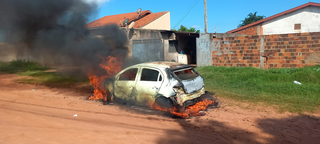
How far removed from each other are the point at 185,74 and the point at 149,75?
103 cm

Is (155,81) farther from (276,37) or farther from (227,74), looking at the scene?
(276,37)

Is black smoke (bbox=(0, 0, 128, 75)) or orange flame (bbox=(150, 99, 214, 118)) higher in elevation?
black smoke (bbox=(0, 0, 128, 75))

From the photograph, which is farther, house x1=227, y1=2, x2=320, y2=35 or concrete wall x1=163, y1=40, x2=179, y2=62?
house x1=227, y1=2, x2=320, y2=35

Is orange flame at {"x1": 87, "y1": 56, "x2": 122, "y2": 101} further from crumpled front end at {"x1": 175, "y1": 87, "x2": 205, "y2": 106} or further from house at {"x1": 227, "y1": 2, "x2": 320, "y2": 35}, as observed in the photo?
house at {"x1": 227, "y1": 2, "x2": 320, "y2": 35}

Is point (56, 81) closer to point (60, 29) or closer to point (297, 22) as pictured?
point (60, 29)

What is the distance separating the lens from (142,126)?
4898 mm

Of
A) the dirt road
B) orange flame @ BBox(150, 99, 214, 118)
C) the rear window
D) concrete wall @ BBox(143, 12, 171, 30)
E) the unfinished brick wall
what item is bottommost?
the dirt road

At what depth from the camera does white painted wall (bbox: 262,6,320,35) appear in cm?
1820

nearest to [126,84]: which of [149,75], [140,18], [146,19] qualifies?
[149,75]

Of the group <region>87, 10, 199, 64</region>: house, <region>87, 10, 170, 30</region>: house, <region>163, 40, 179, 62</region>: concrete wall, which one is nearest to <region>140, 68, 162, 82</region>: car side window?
<region>87, 10, 199, 64</region>: house

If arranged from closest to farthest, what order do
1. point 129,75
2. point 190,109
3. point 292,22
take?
point 190,109 < point 129,75 < point 292,22

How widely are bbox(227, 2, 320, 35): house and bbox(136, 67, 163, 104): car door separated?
1755cm

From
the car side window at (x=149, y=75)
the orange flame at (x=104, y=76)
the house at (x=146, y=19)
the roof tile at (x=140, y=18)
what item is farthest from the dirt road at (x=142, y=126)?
the roof tile at (x=140, y=18)

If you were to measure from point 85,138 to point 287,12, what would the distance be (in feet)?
67.8
